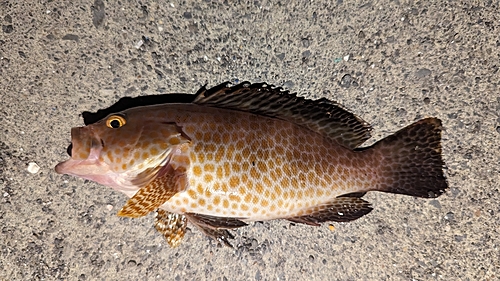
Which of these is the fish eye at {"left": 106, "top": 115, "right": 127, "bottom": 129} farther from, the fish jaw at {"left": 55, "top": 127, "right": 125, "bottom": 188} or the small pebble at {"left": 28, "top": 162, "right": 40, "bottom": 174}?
the small pebble at {"left": 28, "top": 162, "right": 40, "bottom": 174}

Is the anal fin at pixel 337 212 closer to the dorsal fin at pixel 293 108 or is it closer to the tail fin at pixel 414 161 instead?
the tail fin at pixel 414 161

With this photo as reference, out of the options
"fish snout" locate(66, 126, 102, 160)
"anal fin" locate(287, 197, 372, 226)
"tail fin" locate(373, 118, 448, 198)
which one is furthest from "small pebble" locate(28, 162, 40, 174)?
"tail fin" locate(373, 118, 448, 198)

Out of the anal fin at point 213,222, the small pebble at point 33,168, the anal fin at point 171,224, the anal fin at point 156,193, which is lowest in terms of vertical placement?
the small pebble at point 33,168

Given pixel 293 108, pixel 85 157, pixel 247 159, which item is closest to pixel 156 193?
pixel 85 157

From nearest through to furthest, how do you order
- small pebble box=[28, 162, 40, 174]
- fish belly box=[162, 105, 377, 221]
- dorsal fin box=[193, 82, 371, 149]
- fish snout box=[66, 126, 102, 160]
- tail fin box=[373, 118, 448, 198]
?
1. fish snout box=[66, 126, 102, 160]
2. fish belly box=[162, 105, 377, 221]
3. dorsal fin box=[193, 82, 371, 149]
4. tail fin box=[373, 118, 448, 198]
5. small pebble box=[28, 162, 40, 174]

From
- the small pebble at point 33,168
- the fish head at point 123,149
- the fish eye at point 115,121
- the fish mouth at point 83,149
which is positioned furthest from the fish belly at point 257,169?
the small pebble at point 33,168

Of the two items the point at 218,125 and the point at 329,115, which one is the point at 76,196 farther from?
the point at 329,115

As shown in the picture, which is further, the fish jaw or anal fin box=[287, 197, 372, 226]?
anal fin box=[287, 197, 372, 226]
